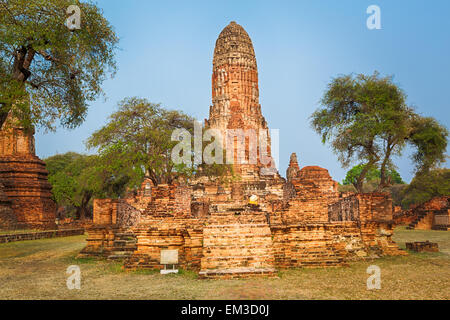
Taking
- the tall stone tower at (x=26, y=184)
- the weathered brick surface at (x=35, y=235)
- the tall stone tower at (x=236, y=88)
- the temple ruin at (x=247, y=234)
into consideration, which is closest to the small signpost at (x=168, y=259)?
the temple ruin at (x=247, y=234)

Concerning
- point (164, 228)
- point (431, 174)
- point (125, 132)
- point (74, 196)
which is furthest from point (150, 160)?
point (431, 174)

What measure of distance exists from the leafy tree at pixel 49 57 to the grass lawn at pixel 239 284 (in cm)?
442

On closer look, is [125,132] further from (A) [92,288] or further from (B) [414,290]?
(B) [414,290]

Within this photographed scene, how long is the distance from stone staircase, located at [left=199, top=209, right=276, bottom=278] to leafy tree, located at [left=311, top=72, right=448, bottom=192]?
9938 millimetres

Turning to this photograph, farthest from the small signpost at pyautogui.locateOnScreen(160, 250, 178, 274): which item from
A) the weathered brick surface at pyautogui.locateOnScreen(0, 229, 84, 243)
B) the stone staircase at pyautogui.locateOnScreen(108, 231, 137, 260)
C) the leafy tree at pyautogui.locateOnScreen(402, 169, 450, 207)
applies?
the leafy tree at pyautogui.locateOnScreen(402, 169, 450, 207)

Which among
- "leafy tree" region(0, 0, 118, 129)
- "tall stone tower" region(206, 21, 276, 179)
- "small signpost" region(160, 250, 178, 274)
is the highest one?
"tall stone tower" region(206, 21, 276, 179)

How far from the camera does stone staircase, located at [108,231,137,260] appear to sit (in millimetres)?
10117

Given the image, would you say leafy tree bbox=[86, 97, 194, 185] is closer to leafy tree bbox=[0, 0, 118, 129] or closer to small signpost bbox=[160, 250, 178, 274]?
leafy tree bbox=[0, 0, 118, 129]

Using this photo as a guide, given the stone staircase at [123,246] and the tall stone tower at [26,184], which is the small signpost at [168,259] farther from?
the tall stone tower at [26,184]

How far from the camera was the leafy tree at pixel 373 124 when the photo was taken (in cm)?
1731

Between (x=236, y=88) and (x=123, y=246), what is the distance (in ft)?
104

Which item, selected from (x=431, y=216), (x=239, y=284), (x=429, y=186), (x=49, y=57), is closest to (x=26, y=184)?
(x=49, y=57)

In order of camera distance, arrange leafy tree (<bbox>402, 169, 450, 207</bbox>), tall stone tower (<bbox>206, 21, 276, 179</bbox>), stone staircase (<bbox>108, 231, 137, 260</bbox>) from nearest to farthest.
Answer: stone staircase (<bbox>108, 231, 137, 260</bbox>) → leafy tree (<bbox>402, 169, 450, 207</bbox>) → tall stone tower (<bbox>206, 21, 276, 179</bbox>)
